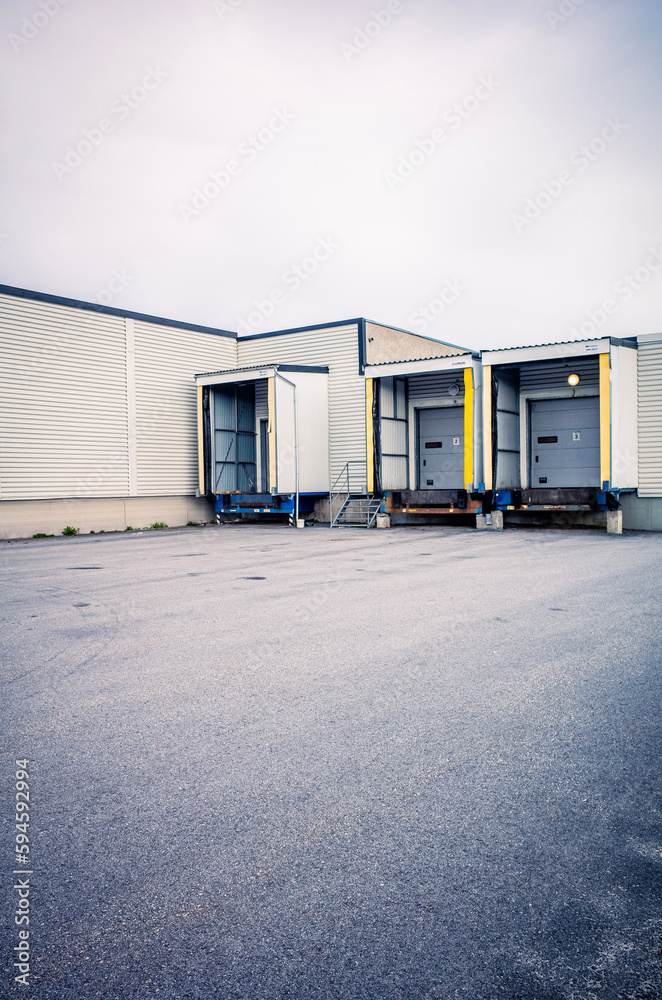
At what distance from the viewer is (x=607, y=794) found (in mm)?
3143

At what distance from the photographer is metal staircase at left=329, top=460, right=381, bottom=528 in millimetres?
21067

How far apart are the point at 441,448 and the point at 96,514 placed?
10208 mm

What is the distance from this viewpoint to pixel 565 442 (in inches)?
793

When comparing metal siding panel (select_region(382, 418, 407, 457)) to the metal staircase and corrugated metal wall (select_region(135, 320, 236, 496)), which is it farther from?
corrugated metal wall (select_region(135, 320, 236, 496))

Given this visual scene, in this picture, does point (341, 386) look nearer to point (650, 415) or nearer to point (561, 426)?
point (561, 426)

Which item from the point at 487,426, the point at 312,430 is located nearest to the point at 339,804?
the point at 487,426

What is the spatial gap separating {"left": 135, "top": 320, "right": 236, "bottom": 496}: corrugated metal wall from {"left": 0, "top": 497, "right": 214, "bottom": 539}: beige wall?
44 cm

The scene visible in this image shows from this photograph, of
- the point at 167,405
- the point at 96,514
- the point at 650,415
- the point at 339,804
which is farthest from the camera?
the point at 167,405

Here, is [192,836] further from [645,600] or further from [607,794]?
[645,600]

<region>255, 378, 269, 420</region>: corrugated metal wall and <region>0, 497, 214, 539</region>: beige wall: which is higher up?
<region>255, 378, 269, 420</region>: corrugated metal wall

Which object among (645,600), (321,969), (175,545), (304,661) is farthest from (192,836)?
(175,545)

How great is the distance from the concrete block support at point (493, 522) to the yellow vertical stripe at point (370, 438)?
3.21m

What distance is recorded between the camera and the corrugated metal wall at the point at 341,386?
2189cm

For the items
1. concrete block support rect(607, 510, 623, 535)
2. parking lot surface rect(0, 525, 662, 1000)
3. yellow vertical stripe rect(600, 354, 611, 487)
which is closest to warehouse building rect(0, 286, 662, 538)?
yellow vertical stripe rect(600, 354, 611, 487)
